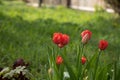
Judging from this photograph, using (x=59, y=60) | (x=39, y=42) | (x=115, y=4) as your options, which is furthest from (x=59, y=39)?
(x=115, y=4)

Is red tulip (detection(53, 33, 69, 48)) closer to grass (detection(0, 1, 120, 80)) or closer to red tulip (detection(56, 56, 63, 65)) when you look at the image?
red tulip (detection(56, 56, 63, 65))

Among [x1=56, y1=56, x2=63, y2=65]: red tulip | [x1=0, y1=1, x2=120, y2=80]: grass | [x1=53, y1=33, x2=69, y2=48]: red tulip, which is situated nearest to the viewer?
[x1=53, y1=33, x2=69, y2=48]: red tulip

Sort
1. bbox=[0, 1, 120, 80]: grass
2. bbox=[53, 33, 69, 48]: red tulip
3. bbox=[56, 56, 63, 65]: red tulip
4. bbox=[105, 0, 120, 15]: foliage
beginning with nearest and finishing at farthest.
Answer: bbox=[53, 33, 69, 48]: red tulip
bbox=[56, 56, 63, 65]: red tulip
bbox=[0, 1, 120, 80]: grass
bbox=[105, 0, 120, 15]: foliage

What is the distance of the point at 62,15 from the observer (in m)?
12.5

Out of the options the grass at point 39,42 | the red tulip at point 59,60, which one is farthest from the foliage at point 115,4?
the red tulip at point 59,60

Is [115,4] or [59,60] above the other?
[59,60]

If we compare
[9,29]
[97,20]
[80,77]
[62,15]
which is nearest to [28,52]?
[9,29]

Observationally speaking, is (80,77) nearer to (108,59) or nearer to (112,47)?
(108,59)

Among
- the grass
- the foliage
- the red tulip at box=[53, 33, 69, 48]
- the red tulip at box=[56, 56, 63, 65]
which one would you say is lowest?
the foliage

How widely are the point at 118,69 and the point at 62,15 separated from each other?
981 cm

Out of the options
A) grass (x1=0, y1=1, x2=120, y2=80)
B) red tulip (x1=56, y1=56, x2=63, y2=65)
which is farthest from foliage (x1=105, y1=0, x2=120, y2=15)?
red tulip (x1=56, y1=56, x2=63, y2=65)

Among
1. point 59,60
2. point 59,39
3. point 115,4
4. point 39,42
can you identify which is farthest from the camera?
point 115,4

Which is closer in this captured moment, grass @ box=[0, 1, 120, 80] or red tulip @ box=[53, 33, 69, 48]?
red tulip @ box=[53, 33, 69, 48]

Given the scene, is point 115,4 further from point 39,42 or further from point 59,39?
point 59,39
